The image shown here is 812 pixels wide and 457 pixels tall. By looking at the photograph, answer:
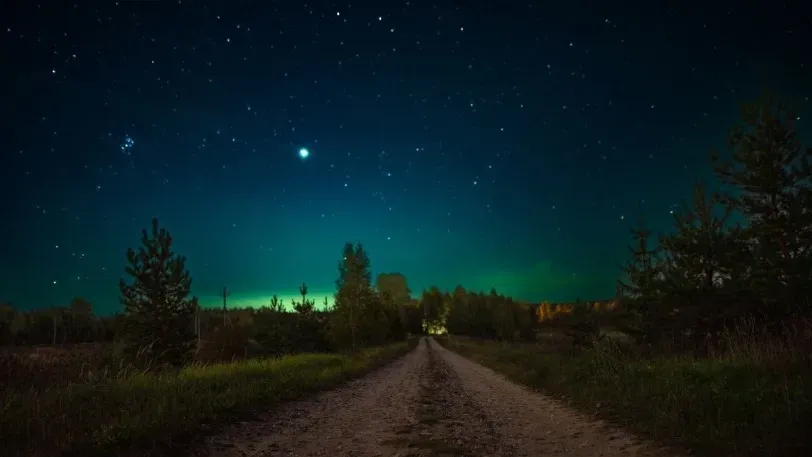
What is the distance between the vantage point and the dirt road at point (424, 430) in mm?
7730

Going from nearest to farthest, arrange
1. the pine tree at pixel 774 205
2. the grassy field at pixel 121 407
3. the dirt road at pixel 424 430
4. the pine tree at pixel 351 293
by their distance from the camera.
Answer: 1. the grassy field at pixel 121 407
2. the dirt road at pixel 424 430
3. the pine tree at pixel 774 205
4. the pine tree at pixel 351 293

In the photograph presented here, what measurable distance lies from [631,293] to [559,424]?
22.8 m

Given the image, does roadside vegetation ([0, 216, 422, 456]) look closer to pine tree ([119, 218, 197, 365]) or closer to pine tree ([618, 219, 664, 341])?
pine tree ([119, 218, 197, 365])

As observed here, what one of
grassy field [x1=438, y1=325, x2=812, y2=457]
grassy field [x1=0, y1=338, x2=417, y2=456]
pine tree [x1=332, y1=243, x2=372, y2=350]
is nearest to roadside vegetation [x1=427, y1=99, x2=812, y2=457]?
grassy field [x1=438, y1=325, x2=812, y2=457]

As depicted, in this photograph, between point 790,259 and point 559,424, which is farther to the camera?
point 790,259

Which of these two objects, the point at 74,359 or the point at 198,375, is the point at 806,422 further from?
the point at 74,359

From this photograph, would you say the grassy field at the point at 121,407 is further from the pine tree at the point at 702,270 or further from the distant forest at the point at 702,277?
the pine tree at the point at 702,270

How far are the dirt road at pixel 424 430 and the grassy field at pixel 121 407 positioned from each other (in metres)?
0.78

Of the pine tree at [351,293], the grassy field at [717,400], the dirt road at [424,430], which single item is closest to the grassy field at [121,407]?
the dirt road at [424,430]

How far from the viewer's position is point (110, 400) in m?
10.1

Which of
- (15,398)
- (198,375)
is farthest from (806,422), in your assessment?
(198,375)

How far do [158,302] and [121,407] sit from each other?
60.9 feet

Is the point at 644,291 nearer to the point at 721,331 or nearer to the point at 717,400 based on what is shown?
the point at 721,331

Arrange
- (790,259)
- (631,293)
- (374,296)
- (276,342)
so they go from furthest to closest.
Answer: (374,296), (276,342), (631,293), (790,259)
